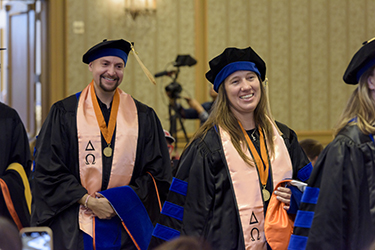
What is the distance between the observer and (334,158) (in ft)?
6.59

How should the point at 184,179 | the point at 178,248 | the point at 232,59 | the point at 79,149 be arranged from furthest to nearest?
the point at 79,149
the point at 232,59
the point at 184,179
the point at 178,248

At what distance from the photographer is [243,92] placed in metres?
2.50

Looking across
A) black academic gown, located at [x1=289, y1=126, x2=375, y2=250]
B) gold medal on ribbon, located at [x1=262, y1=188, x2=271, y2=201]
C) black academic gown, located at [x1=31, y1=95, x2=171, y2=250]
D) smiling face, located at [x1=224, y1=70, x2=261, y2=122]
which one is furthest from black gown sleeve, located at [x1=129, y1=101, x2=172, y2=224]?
black academic gown, located at [x1=289, y1=126, x2=375, y2=250]

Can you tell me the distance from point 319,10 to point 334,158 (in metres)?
5.63

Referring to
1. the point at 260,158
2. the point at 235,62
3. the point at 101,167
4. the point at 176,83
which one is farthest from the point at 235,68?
the point at 176,83

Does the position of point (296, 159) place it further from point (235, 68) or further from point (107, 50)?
point (107, 50)

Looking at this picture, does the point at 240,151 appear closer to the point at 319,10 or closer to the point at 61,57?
the point at 61,57

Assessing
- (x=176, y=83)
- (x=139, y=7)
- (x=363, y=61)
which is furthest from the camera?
(x=139, y=7)

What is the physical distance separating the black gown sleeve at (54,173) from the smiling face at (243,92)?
1076mm

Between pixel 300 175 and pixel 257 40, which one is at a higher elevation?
pixel 257 40

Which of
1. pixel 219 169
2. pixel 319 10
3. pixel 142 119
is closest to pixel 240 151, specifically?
pixel 219 169

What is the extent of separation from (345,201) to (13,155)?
2.32 meters

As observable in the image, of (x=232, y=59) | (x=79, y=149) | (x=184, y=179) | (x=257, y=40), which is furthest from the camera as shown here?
(x=257, y=40)

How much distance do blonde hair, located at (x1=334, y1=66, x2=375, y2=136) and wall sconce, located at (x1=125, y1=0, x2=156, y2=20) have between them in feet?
15.1
